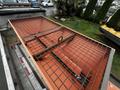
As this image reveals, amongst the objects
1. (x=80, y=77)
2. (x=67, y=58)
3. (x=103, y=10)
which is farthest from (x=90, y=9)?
(x=80, y=77)

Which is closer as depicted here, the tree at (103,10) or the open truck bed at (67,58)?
the open truck bed at (67,58)

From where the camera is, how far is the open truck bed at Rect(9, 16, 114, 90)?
283cm

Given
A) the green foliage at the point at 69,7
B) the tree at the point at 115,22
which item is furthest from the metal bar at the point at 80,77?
the green foliage at the point at 69,7

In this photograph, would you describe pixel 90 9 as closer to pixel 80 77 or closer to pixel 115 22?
pixel 115 22

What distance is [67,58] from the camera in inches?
148

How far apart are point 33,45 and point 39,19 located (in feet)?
11.0

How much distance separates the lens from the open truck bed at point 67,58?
2.83 m

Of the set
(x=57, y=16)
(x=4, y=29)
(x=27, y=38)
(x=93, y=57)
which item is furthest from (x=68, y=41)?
(x=57, y=16)

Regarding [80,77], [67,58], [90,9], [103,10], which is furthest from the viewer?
[90,9]

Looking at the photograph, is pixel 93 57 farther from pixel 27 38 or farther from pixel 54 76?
pixel 27 38

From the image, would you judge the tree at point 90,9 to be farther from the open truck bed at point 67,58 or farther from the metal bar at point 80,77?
the metal bar at point 80,77

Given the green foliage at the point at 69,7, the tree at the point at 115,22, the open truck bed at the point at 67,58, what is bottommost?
the green foliage at the point at 69,7

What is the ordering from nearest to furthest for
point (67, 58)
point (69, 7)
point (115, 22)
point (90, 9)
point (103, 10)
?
1. point (67, 58)
2. point (115, 22)
3. point (103, 10)
4. point (90, 9)
5. point (69, 7)

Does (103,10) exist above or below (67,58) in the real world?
below
